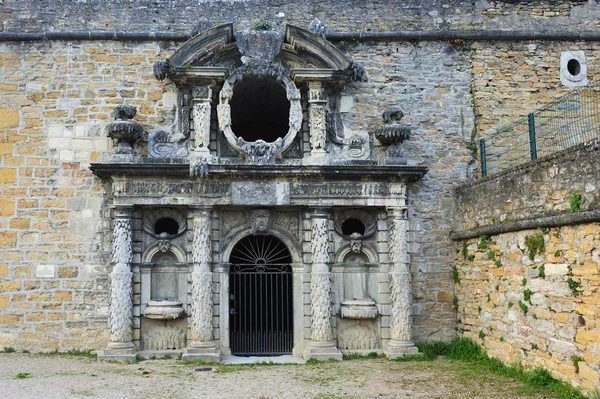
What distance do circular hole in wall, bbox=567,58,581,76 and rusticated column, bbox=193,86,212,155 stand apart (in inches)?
256

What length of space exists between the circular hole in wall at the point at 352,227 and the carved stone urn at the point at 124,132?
370cm

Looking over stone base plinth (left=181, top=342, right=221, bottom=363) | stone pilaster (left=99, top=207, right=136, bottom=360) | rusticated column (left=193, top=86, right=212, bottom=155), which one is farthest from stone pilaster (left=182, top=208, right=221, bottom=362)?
rusticated column (left=193, top=86, right=212, bottom=155)

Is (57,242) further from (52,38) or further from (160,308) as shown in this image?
(52,38)

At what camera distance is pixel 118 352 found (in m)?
8.73

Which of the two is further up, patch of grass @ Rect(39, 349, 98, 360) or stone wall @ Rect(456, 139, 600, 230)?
stone wall @ Rect(456, 139, 600, 230)

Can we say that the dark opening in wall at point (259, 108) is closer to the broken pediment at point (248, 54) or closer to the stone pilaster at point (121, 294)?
the broken pediment at point (248, 54)

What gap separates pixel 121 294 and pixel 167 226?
1389mm

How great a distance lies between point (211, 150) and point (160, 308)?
2677 mm

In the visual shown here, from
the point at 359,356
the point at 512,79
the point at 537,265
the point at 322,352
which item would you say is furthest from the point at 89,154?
the point at 512,79

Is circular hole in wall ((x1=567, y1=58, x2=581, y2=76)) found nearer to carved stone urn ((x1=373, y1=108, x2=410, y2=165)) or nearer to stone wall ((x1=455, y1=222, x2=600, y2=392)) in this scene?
carved stone urn ((x1=373, y1=108, x2=410, y2=165))

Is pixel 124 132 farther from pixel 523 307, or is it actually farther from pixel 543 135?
pixel 543 135

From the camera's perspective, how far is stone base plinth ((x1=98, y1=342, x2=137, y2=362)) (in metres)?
8.71

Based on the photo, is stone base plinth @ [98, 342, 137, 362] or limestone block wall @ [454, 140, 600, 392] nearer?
limestone block wall @ [454, 140, 600, 392]

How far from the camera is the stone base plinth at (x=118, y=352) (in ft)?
28.6
